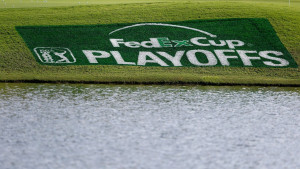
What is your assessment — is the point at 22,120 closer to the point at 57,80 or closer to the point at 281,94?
the point at 57,80

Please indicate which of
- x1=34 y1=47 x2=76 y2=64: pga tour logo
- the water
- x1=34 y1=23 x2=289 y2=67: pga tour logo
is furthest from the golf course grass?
the water

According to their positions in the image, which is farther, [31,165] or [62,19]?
[62,19]

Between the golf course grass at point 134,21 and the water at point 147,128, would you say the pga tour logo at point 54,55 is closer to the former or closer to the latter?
the golf course grass at point 134,21

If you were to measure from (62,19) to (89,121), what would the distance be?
25944 mm

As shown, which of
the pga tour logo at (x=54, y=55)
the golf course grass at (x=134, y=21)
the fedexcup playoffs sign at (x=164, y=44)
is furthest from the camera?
the fedexcup playoffs sign at (x=164, y=44)

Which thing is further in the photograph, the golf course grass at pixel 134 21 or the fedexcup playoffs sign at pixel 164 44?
the fedexcup playoffs sign at pixel 164 44

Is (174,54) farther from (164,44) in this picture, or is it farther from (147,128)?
(147,128)

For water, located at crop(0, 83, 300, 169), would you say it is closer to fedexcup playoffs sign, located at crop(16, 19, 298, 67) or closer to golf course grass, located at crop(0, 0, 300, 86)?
golf course grass, located at crop(0, 0, 300, 86)

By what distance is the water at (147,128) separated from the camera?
1594 centimetres

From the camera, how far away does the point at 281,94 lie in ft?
95.2

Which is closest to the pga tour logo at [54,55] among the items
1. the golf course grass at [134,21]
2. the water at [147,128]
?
the golf course grass at [134,21]

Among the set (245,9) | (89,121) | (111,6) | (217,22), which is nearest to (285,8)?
(245,9)

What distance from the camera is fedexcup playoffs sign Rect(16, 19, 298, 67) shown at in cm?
3728

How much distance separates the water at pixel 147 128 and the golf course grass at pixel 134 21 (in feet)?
9.88
